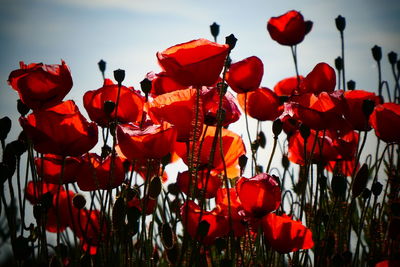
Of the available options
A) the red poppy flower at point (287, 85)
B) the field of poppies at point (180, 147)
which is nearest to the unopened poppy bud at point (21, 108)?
the field of poppies at point (180, 147)

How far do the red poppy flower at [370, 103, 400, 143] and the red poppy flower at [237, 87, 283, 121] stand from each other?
0.22 metres

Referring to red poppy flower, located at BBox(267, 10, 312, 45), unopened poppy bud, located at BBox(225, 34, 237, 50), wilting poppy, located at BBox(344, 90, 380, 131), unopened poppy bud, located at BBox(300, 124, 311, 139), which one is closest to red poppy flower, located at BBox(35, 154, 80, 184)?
unopened poppy bud, located at BBox(225, 34, 237, 50)

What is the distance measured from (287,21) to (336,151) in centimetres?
50

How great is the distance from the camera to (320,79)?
96 centimetres

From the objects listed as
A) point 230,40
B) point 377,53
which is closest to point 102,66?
point 230,40

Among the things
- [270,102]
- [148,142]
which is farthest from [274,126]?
[148,142]

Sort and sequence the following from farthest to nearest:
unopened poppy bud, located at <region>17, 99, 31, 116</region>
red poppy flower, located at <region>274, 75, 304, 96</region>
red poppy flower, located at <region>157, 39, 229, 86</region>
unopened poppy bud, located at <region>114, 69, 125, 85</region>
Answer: red poppy flower, located at <region>274, 75, 304, 96</region> → unopened poppy bud, located at <region>17, 99, 31, 116</region> → unopened poppy bud, located at <region>114, 69, 125, 85</region> → red poppy flower, located at <region>157, 39, 229, 86</region>

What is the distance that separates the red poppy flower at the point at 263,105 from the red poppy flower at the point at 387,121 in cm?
22

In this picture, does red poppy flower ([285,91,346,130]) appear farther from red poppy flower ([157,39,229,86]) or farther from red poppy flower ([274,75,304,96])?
red poppy flower ([274,75,304,96])

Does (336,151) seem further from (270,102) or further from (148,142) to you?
(148,142)

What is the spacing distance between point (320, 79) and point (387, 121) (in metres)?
0.18

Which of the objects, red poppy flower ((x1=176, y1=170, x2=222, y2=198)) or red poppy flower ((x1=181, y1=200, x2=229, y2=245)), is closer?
red poppy flower ((x1=181, y1=200, x2=229, y2=245))

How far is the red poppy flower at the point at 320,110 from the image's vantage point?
2.58ft

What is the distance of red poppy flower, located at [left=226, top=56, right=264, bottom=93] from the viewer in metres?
0.94
